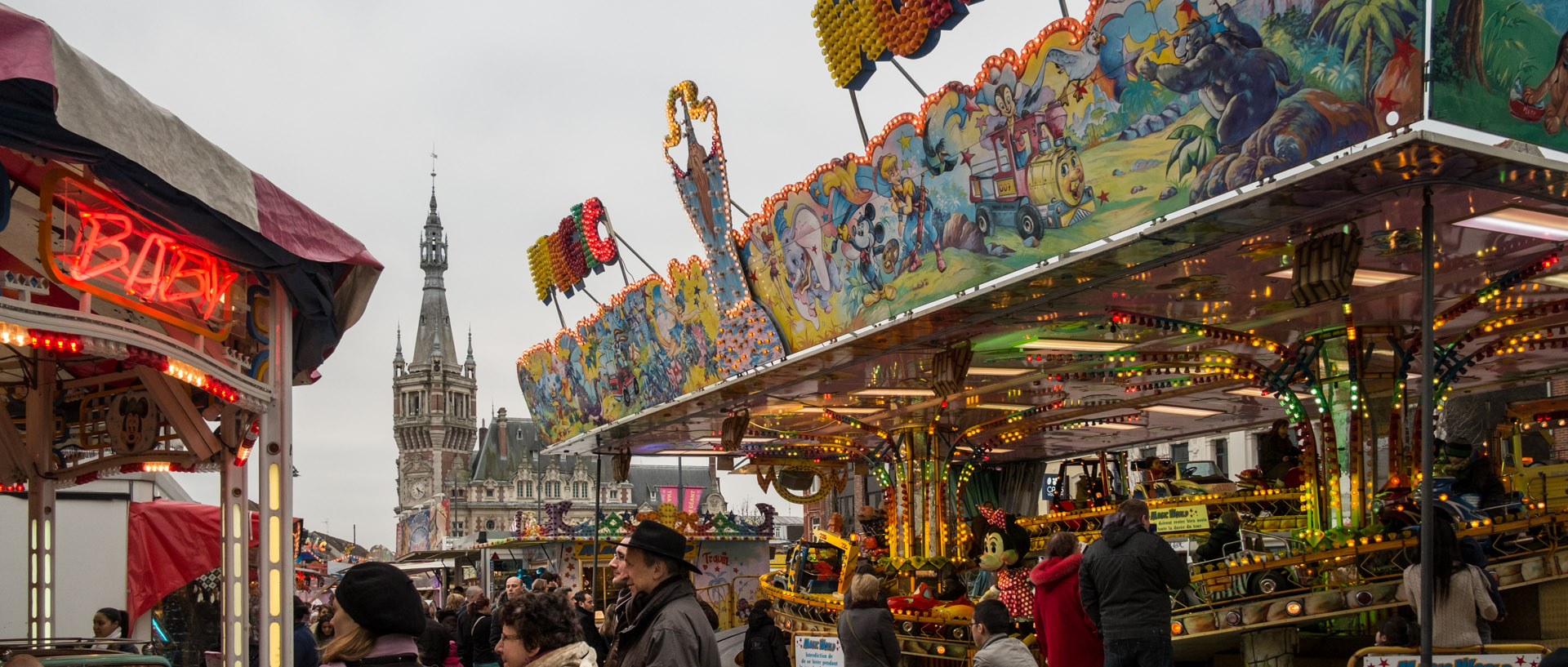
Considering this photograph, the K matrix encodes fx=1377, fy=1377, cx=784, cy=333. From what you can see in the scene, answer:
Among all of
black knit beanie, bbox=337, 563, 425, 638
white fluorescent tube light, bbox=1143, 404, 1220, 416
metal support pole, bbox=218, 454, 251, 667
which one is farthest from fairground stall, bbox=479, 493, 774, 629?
black knit beanie, bbox=337, 563, 425, 638

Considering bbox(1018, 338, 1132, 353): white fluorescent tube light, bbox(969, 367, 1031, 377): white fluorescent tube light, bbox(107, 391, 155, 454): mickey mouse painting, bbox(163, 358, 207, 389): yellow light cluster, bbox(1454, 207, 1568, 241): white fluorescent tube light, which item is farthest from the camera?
bbox(969, 367, 1031, 377): white fluorescent tube light

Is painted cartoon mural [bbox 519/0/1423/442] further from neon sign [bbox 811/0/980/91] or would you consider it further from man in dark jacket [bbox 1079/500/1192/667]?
man in dark jacket [bbox 1079/500/1192/667]

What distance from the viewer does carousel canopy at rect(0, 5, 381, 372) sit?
18.3 feet

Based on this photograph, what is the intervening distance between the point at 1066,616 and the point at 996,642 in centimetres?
201

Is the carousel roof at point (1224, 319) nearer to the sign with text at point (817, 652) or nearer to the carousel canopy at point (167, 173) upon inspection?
the sign with text at point (817, 652)

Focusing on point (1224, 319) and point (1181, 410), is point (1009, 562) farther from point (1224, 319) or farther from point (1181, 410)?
point (1181, 410)

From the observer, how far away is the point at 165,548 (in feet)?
54.3

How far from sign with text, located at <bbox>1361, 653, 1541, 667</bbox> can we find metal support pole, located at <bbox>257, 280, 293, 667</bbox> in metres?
6.58

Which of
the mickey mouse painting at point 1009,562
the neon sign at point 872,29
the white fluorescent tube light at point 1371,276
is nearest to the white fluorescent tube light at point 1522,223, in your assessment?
the white fluorescent tube light at point 1371,276

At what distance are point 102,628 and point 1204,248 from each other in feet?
29.4

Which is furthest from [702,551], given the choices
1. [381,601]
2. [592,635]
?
[381,601]

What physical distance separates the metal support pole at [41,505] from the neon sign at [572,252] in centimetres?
1110

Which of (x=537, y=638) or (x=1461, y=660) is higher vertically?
(x=537, y=638)

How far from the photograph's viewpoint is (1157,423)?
76.9 feet
